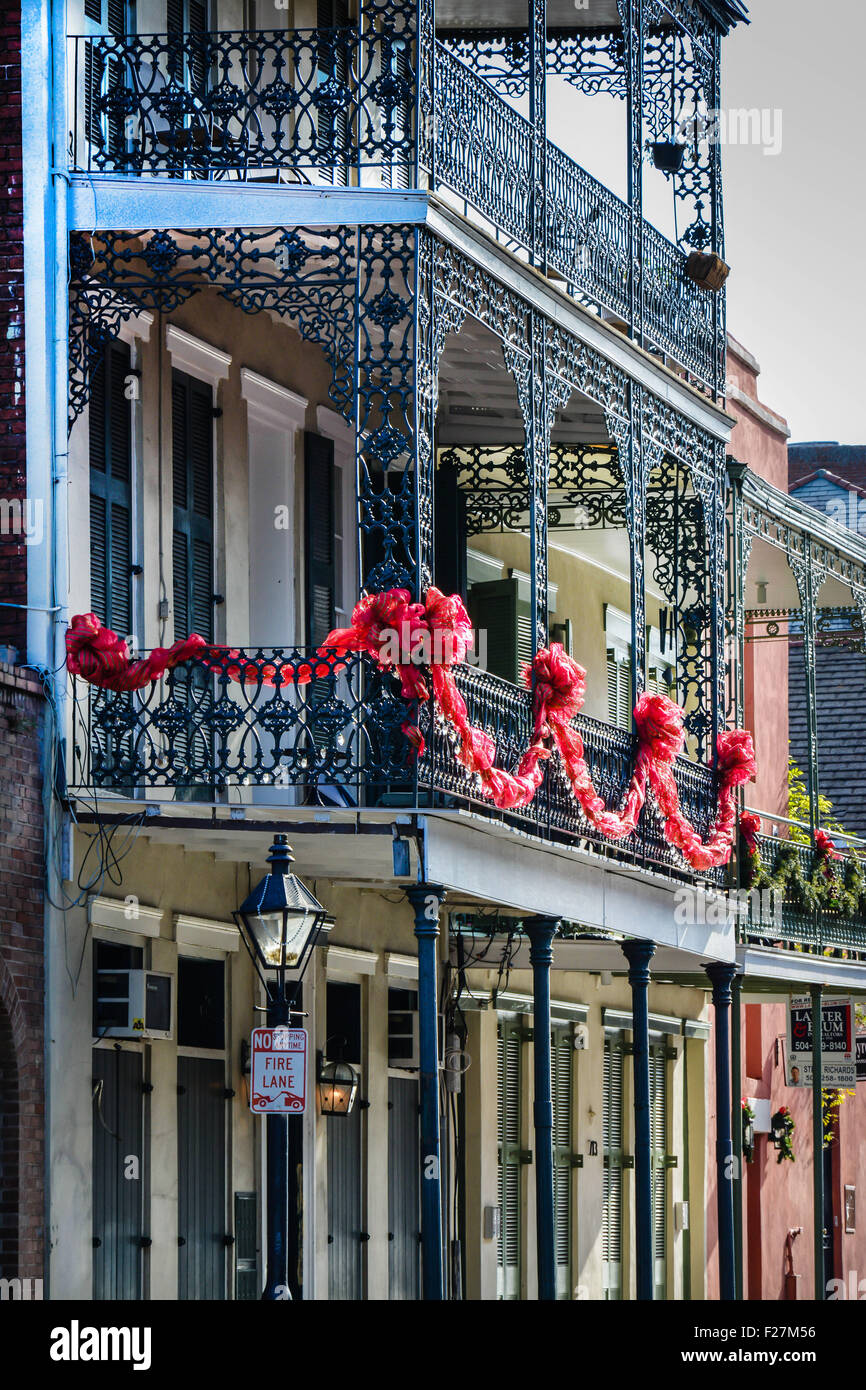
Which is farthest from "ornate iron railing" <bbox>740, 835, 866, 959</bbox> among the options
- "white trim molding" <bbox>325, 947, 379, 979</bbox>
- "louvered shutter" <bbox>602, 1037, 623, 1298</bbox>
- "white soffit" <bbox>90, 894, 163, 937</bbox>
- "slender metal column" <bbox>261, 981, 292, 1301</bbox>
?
"slender metal column" <bbox>261, 981, 292, 1301</bbox>

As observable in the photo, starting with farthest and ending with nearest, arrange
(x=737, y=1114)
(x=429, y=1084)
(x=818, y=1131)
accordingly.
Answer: (x=818, y=1131) < (x=737, y=1114) < (x=429, y=1084)

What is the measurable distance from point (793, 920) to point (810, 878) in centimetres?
66

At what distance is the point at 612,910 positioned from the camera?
18.1 metres

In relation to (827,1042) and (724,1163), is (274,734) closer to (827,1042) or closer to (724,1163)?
(724,1163)

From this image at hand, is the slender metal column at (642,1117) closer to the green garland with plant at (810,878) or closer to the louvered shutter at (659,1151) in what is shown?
the green garland with plant at (810,878)

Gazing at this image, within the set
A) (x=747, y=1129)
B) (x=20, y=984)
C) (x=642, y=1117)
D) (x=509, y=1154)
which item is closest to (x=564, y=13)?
(x=642, y=1117)

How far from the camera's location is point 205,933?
16125mm

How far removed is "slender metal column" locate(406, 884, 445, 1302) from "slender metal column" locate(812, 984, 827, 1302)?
Result: 24.4ft

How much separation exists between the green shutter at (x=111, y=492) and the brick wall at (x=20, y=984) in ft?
4.03

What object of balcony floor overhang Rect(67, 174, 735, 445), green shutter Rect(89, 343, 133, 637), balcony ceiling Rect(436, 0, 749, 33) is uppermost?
balcony ceiling Rect(436, 0, 749, 33)

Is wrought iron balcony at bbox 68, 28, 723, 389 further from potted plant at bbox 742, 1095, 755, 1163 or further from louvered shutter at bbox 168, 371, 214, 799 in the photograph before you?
potted plant at bbox 742, 1095, 755, 1163

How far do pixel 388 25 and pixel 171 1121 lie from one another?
6.34 metres

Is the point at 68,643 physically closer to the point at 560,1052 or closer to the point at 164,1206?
the point at 164,1206

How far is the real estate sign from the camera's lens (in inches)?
923
